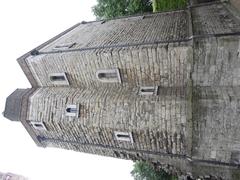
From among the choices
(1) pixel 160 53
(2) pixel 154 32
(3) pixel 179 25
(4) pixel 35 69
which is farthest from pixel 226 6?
(4) pixel 35 69

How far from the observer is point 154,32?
1432cm

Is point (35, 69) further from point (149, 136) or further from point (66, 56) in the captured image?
point (149, 136)

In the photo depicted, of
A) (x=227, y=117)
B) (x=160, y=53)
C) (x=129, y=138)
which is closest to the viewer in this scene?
(x=227, y=117)

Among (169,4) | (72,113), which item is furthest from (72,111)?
(169,4)

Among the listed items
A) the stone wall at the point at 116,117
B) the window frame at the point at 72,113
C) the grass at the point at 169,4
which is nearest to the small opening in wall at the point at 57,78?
the stone wall at the point at 116,117

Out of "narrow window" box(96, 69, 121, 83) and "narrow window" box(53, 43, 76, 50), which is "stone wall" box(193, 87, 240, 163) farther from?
"narrow window" box(53, 43, 76, 50)

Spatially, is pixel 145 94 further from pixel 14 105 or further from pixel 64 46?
pixel 14 105

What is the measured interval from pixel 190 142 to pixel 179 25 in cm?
590

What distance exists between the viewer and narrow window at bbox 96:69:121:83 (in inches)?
538

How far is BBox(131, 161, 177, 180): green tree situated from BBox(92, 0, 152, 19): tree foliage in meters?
14.9

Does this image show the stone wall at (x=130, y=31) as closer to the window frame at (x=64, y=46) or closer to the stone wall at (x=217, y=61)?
the window frame at (x=64, y=46)

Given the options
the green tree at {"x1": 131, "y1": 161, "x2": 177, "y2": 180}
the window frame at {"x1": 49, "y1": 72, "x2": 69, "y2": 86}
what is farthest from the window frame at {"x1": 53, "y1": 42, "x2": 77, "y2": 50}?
the green tree at {"x1": 131, "y1": 161, "x2": 177, "y2": 180}

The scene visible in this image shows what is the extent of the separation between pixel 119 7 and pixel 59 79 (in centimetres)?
1668

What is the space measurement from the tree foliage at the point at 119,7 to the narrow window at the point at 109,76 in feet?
55.9
